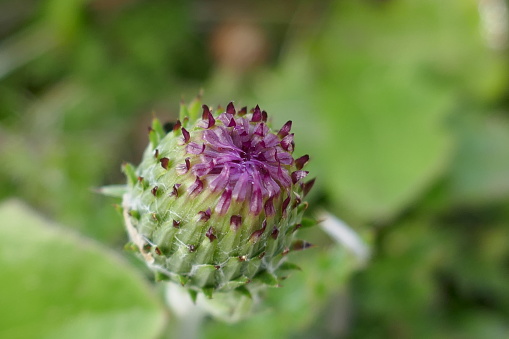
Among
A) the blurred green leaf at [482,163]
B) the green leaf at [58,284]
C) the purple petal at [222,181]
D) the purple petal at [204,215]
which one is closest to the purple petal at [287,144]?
the purple petal at [222,181]

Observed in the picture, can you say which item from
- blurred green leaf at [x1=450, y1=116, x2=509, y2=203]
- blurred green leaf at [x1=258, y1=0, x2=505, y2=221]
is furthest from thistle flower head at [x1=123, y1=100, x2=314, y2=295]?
blurred green leaf at [x1=450, y1=116, x2=509, y2=203]

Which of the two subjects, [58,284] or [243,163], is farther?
[58,284]

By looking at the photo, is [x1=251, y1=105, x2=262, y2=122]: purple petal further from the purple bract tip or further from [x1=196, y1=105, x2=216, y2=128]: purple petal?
[x1=196, y1=105, x2=216, y2=128]: purple petal

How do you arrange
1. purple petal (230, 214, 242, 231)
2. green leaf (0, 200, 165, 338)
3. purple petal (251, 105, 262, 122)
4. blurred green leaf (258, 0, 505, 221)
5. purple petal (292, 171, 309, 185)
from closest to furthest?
purple petal (230, 214, 242, 231) < purple petal (292, 171, 309, 185) < purple petal (251, 105, 262, 122) < green leaf (0, 200, 165, 338) < blurred green leaf (258, 0, 505, 221)

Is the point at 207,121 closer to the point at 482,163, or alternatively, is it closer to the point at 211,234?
the point at 211,234

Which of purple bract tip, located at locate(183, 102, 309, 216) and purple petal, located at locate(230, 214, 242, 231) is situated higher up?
purple bract tip, located at locate(183, 102, 309, 216)

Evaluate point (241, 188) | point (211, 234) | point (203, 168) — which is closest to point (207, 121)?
point (203, 168)

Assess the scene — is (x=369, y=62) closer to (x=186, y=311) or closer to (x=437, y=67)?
(x=437, y=67)

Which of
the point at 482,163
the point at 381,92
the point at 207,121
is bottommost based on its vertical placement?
the point at 207,121
